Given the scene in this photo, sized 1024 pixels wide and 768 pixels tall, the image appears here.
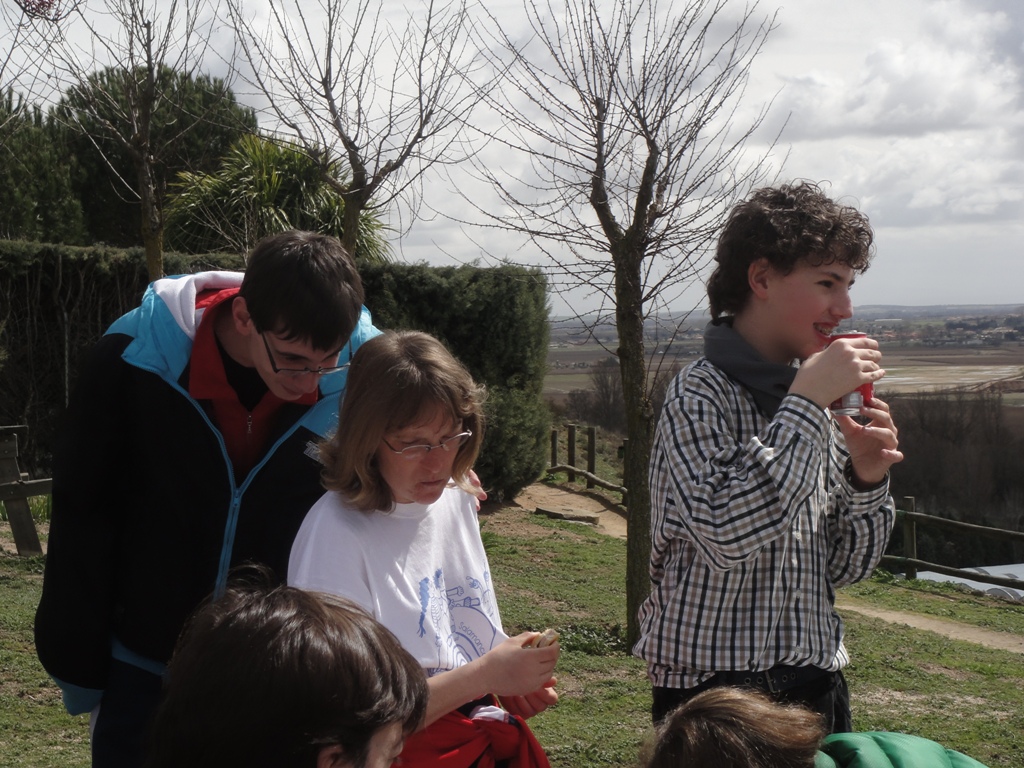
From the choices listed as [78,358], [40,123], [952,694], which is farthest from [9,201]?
[952,694]

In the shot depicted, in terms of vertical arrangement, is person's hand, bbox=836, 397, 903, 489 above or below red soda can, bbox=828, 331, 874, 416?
below

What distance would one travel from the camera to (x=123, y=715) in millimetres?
2154

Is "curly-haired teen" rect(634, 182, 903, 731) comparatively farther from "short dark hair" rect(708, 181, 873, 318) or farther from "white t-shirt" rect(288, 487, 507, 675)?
"white t-shirt" rect(288, 487, 507, 675)

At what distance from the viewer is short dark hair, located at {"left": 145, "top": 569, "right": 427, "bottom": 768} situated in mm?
1102

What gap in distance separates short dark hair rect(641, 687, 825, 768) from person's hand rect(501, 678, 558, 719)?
495 millimetres

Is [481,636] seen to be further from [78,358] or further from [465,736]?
[78,358]

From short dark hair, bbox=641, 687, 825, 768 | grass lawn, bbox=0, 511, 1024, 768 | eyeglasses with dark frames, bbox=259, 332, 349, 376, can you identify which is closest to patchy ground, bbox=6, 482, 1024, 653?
grass lawn, bbox=0, 511, 1024, 768

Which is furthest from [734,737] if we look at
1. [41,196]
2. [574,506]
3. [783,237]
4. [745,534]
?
[41,196]

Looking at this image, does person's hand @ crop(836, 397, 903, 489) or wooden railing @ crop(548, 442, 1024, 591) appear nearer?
person's hand @ crop(836, 397, 903, 489)

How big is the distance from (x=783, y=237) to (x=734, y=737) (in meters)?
1.07

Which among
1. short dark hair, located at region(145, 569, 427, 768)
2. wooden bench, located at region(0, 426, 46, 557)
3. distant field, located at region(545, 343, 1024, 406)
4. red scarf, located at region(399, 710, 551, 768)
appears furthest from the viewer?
distant field, located at region(545, 343, 1024, 406)

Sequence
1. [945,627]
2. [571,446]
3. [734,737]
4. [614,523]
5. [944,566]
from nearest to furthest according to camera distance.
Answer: [734,737], [945,627], [944,566], [614,523], [571,446]

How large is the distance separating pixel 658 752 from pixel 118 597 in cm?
124

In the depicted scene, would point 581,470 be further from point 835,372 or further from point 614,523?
point 835,372
